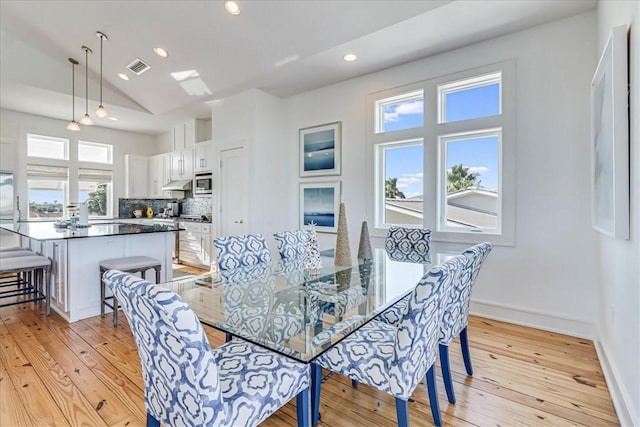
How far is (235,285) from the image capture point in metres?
2.07

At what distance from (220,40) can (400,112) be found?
225 centimetres

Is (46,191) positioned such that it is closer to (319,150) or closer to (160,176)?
(160,176)

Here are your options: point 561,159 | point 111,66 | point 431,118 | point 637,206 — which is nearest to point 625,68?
point 637,206

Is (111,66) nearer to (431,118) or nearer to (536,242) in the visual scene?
(431,118)

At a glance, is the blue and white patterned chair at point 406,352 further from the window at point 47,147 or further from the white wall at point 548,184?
the window at point 47,147

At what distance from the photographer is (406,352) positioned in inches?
51.8

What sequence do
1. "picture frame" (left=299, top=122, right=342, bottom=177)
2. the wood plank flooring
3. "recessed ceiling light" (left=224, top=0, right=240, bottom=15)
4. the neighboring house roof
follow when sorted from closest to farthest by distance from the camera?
the wood plank flooring
"recessed ceiling light" (left=224, top=0, right=240, bottom=15)
the neighboring house roof
"picture frame" (left=299, top=122, right=342, bottom=177)

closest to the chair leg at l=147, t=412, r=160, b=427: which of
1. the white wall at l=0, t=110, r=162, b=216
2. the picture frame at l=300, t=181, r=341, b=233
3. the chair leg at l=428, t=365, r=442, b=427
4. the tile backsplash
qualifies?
the chair leg at l=428, t=365, r=442, b=427

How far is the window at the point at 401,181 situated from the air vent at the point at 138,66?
135 inches

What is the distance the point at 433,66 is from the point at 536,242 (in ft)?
7.02

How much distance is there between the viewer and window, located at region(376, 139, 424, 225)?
3.74 meters

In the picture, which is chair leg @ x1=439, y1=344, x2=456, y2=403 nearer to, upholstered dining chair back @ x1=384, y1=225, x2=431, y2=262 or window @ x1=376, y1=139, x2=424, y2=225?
upholstered dining chair back @ x1=384, y1=225, x2=431, y2=262

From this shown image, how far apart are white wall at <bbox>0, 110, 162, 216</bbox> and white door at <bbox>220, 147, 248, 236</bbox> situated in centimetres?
359

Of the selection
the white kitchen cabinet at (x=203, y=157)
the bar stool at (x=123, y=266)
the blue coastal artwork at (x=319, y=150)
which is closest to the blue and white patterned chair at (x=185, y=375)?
the bar stool at (x=123, y=266)
